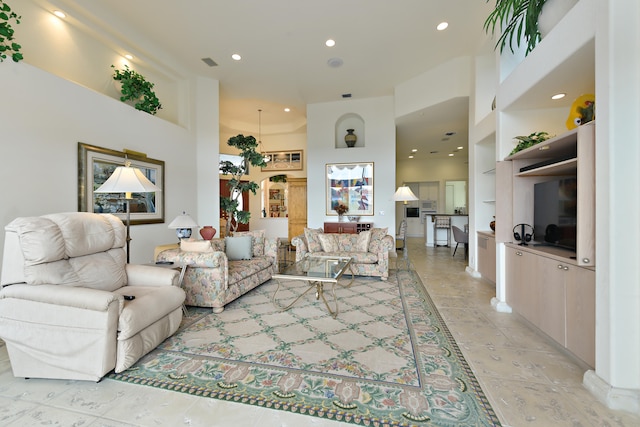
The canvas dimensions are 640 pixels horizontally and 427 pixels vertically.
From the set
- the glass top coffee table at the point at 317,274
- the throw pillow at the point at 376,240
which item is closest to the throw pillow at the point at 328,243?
the throw pillow at the point at 376,240

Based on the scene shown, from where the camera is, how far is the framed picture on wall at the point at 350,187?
6.45 metres

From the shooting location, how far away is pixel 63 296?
1.77 meters

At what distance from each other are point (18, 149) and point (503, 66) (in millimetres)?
5264

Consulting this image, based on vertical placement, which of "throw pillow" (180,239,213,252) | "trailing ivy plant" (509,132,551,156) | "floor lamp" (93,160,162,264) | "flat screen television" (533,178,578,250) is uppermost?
"trailing ivy plant" (509,132,551,156)

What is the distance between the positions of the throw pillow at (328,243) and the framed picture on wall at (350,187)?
197 cm

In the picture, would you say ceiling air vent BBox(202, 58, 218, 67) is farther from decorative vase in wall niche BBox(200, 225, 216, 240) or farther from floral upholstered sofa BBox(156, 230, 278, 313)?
floral upholstered sofa BBox(156, 230, 278, 313)

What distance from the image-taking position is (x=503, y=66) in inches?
119

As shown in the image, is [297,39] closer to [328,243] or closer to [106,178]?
[328,243]

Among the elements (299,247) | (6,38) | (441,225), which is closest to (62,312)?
(6,38)

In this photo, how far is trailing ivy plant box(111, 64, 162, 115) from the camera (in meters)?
3.92

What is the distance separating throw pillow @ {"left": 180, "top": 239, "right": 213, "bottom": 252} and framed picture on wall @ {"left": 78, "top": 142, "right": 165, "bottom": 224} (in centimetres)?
141

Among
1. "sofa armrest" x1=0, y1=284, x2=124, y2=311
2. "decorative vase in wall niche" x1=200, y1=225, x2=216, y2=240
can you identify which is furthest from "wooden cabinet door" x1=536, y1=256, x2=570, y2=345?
"decorative vase in wall niche" x1=200, y1=225, x2=216, y2=240

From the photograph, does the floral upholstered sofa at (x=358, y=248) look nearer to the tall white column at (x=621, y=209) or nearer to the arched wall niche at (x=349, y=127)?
the tall white column at (x=621, y=209)

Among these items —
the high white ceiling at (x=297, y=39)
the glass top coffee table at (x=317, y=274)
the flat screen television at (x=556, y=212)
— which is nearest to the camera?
the flat screen television at (x=556, y=212)
